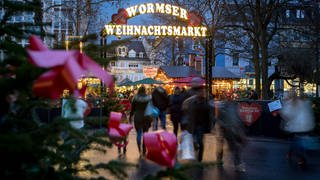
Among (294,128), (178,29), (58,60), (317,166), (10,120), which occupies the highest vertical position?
(178,29)

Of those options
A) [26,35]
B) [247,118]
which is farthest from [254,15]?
[26,35]

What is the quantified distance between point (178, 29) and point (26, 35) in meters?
19.8

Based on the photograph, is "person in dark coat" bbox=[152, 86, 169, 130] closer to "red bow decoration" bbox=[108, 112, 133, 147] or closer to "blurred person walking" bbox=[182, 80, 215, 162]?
"blurred person walking" bbox=[182, 80, 215, 162]

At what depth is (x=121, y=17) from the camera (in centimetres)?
2267

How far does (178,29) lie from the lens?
2234 cm

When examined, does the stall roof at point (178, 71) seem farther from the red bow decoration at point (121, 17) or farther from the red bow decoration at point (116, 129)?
the red bow decoration at point (116, 129)

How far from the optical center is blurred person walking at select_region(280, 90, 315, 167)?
34.9ft

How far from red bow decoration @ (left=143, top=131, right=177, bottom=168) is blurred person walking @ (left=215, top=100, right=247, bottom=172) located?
7344mm

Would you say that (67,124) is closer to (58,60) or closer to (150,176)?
(58,60)

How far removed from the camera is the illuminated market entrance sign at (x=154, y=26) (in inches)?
872

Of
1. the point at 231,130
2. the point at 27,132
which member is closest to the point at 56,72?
the point at 27,132

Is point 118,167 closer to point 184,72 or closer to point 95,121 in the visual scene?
point 95,121

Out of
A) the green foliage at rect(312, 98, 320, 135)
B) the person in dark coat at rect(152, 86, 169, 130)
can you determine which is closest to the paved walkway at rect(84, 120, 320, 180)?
the green foliage at rect(312, 98, 320, 135)

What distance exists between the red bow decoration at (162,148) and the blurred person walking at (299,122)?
843 cm
